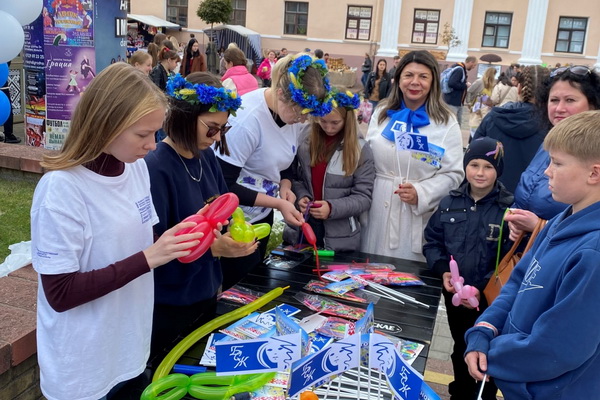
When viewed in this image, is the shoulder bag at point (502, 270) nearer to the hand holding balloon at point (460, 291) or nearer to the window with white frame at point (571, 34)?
the hand holding balloon at point (460, 291)

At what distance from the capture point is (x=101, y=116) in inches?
61.2

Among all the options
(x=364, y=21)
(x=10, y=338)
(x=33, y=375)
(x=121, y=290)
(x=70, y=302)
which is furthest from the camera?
(x=364, y=21)

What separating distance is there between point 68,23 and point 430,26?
22794 millimetres

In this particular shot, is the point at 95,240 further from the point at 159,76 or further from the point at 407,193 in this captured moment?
the point at 159,76

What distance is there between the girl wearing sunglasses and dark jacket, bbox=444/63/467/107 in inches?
362

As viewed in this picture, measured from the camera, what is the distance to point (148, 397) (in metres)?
1.53

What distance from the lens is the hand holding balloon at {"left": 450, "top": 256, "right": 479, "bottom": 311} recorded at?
238cm

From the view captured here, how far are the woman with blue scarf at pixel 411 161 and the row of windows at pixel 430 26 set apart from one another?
25180mm

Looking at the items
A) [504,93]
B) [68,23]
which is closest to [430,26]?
→ [504,93]

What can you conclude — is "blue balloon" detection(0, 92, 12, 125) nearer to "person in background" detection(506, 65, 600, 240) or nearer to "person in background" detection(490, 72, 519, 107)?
"person in background" detection(506, 65, 600, 240)

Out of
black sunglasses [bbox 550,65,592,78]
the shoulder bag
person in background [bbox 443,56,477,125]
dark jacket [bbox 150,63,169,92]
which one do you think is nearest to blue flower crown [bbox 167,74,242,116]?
the shoulder bag

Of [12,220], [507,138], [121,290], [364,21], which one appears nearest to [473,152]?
[507,138]

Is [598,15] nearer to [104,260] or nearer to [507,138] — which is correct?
[507,138]

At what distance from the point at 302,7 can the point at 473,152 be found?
88.1 feet
